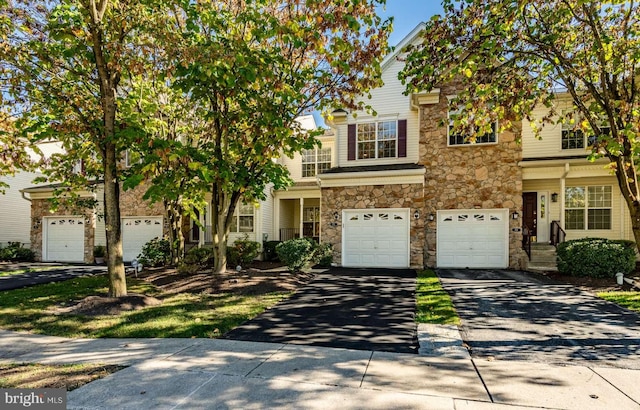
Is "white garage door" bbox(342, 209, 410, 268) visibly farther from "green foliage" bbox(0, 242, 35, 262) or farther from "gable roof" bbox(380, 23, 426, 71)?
"green foliage" bbox(0, 242, 35, 262)

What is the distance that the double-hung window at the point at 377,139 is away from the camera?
14555 millimetres

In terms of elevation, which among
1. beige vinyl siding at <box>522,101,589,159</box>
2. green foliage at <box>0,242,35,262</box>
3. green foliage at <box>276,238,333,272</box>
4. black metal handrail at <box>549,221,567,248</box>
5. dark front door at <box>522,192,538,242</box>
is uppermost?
beige vinyl siding at <box>522,101,589,159</box>

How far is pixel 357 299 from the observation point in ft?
25.8

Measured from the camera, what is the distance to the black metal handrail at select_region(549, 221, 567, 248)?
13045 mm

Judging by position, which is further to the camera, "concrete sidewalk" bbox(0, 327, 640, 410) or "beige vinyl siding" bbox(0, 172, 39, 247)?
"beige vinyl siding" bbox(0, 172, 39, 247)

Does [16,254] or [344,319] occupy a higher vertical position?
[344,319]

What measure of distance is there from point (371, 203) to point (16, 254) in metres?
17.8

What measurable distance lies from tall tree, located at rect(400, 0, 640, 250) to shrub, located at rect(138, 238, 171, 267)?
39.4 feet

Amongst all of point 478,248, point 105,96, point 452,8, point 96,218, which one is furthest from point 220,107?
point 96,218

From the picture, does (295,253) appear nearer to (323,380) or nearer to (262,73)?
(262,73)

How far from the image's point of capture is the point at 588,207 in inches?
543

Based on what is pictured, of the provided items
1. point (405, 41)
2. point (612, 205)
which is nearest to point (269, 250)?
point (405, 41)

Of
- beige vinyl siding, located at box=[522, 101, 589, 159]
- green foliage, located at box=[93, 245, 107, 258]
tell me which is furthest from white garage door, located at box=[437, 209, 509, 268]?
green foliage, located at box=[93, 245, 107, 258]

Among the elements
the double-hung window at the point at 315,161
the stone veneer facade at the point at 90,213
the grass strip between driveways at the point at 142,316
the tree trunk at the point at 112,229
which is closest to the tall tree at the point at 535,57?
the grass strip between driveways at the point at 142,316
